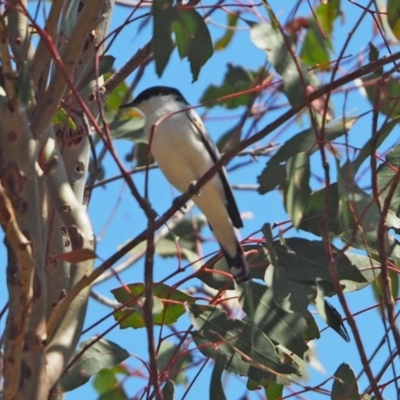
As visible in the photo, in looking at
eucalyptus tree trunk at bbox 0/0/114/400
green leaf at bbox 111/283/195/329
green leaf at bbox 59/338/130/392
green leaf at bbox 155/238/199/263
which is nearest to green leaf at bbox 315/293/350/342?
green leaf at bbox 111/283/195/329

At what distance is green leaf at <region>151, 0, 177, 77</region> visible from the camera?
93.1 inches

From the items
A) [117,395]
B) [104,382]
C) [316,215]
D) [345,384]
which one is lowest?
[345,384]

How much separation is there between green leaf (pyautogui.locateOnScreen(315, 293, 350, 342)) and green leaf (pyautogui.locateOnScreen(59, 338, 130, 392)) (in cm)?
57

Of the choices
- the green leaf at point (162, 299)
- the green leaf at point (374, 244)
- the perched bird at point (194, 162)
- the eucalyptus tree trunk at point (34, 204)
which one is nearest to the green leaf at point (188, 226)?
the perched bird at point (194, 162)

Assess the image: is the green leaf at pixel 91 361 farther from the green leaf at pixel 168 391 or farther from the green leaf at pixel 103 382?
the green leaf at pixel 103 382

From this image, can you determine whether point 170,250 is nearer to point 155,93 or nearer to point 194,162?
point 155,93

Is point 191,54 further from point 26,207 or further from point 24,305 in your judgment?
point 24,305

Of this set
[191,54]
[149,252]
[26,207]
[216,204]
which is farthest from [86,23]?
[216,204]

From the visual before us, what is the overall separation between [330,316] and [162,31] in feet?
2.95

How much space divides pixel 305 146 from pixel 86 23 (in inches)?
25.3

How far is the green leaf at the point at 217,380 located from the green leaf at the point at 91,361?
259 millimetres

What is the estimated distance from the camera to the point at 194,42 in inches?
98.0

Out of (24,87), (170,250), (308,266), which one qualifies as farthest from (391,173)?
(170,250)

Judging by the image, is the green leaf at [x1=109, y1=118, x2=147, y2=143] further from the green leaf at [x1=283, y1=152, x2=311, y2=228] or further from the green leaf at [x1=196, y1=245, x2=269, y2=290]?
the green leaf at [x1=283, y1=152, x2=311, y2=228]
